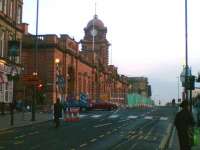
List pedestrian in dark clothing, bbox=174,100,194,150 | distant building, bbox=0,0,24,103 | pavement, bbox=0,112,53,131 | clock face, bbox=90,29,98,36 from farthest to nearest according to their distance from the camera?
clock face, bbox=90,29,98,36, distant building, bbox=0,0,24,103, pavement, bbox=0,112,53,131, pedestrian in dark clothing, bbox=174,100,194,150

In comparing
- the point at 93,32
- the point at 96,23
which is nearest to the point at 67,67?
the point at 93,32

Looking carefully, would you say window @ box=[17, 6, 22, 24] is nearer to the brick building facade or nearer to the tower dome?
the brick building facade

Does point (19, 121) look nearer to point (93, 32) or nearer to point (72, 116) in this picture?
point (72, 116)

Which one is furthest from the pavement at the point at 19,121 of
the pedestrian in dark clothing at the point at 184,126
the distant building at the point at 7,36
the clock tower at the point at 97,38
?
the clock tower at the point at 97,38

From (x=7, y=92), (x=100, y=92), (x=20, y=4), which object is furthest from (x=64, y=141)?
(x=100, y=92)

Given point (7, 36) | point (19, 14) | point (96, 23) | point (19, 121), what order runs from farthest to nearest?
point (96, 23) → point (19, 14) → point (7, 36) → point (19, 121)

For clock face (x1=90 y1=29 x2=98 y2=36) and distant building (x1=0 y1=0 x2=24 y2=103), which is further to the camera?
clock face (x1=90 y1=29 x2=98 y2=36)

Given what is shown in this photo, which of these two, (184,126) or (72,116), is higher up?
(184,126)

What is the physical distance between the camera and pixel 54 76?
256 ft

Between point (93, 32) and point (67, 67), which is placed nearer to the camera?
point (67, 67)

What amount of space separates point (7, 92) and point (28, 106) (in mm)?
12242

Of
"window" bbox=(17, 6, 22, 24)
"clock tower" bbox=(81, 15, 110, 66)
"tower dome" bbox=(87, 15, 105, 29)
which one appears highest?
"tower dome" bbox=(87, 15, 105, 29)

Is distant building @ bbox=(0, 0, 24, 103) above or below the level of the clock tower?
below

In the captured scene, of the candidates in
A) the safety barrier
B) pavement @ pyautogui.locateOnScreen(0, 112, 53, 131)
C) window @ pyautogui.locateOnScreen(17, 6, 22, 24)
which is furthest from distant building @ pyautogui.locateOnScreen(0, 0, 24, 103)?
the safety barrier
